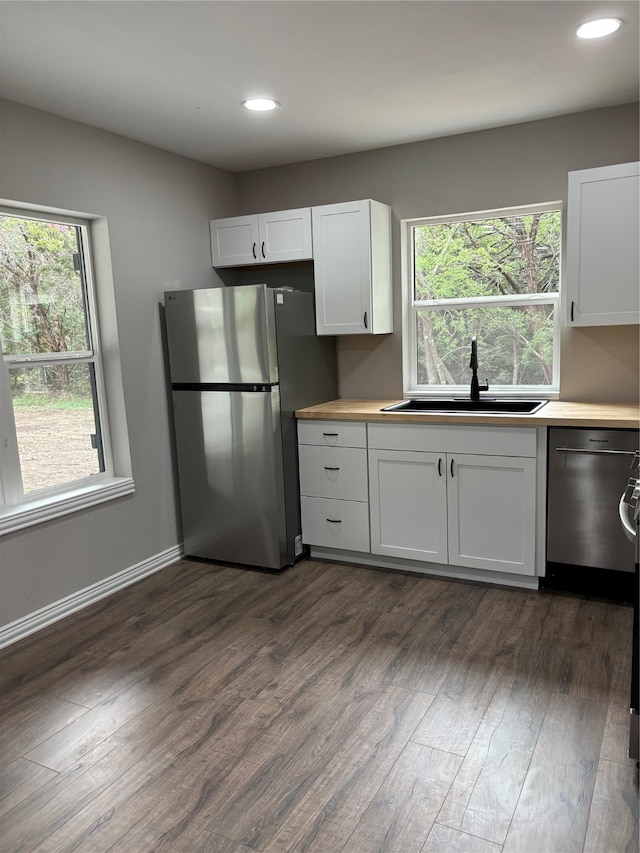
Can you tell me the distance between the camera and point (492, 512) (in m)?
Answer: 3.23

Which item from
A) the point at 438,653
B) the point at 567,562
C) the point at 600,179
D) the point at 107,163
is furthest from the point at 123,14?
the point at 567,562

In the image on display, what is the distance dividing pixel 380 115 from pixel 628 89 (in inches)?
45.6

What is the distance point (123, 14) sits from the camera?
81.8 inches

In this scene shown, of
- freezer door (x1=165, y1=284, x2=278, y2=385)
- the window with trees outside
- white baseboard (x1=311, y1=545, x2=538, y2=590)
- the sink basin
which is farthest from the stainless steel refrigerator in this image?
the window with trees outside

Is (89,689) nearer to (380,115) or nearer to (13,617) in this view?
(13,617)

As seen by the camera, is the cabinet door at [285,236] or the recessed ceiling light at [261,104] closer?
the recessed ceiling light at [261,104]

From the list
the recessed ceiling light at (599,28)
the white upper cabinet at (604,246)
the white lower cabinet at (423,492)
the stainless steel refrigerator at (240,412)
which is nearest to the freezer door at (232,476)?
the stainless steel refrigerator at (240,412)

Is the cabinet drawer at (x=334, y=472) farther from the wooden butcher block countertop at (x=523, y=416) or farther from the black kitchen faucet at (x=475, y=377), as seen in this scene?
the black kitchen faucet at (x=475, y=377)

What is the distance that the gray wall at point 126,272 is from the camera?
2.94 metres

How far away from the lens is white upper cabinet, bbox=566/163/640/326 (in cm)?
301

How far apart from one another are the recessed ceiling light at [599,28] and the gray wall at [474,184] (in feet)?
3.33

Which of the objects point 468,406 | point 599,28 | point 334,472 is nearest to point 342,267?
point 468,406

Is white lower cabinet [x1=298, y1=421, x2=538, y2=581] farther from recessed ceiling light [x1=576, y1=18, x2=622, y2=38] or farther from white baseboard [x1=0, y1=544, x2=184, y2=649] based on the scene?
recessed ceiling light [x1=576, y1=18, x2=622, y2=38]

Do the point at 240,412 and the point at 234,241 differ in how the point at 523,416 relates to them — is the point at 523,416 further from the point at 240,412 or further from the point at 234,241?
the point at 234,241
